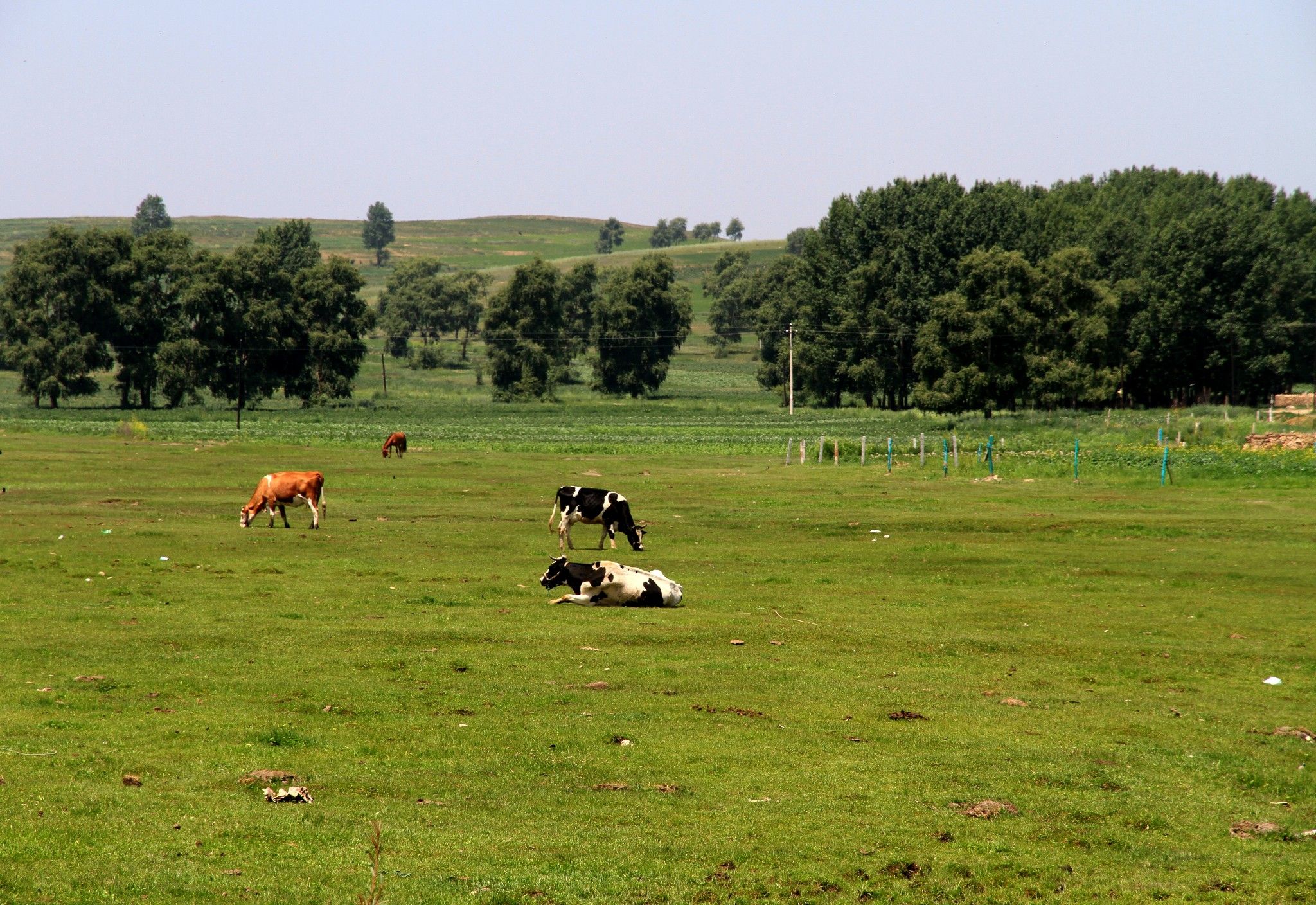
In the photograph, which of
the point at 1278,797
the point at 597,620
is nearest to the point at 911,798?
the point at 1278,797

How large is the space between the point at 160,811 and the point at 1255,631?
64.6 ft

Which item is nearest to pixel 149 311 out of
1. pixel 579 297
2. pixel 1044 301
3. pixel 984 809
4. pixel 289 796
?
pixel 579 297

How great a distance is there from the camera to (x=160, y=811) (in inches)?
449

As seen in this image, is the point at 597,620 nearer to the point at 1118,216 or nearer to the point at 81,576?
the point at 81,576

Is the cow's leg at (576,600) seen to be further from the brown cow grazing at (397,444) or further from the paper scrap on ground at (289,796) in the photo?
the brown cow grazing at (397,444)

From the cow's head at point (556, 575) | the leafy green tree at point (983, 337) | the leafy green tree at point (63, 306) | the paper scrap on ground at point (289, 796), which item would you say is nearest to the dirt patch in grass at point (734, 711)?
the paper scrap on ground at point (289, 796)

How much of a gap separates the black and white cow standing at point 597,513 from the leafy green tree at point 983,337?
249 feet

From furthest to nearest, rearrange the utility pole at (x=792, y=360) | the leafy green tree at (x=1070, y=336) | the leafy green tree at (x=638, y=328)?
the leafy green tree at (x=638, y=328) → the utility pole at (x=792, y=360) → the leafy green tree at (x=1070, y=336)

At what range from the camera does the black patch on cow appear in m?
25.0

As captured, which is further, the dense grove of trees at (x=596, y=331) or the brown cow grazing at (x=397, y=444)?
the dense grove of trees at (x=596, y=331)

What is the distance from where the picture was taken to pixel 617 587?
82.6ft

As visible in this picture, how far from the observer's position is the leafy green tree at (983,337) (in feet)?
348

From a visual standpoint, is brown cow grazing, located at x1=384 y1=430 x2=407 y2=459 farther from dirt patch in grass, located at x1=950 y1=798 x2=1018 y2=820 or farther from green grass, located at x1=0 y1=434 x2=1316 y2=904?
dirt patch in grass, located at x1=950 y1=798 x2=1018 y2=820

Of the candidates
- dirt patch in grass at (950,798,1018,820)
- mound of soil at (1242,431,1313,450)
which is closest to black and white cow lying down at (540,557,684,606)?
dirt patch in grass at (950,798,1018,820)
